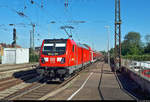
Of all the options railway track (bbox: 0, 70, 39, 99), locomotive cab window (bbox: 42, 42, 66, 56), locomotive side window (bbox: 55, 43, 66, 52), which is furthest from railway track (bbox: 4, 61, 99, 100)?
locomotive side window (bbox: 55, 43, 66, 52)

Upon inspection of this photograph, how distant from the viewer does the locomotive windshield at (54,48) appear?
13181 mm

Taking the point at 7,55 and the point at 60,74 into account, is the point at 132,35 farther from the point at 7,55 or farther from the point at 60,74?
the point at 60,74

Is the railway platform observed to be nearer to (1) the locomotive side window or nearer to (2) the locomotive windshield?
(2) the locomotive windshield

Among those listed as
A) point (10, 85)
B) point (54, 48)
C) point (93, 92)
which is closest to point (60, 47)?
point (54, 48)

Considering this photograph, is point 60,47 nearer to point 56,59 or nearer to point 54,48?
point 54,48

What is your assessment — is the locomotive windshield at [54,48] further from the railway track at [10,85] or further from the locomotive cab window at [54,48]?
the railway track at [10,85]

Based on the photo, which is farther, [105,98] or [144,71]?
[144,71]

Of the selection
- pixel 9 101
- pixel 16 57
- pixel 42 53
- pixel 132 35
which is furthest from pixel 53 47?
pixel 132 35

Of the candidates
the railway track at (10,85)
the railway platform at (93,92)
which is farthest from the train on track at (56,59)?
the railway track at (10,85)

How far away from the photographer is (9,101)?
25.8 ft

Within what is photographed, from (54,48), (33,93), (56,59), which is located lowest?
(33,93)

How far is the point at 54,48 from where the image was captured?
1340 centimetres

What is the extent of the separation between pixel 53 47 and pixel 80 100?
6.31 metres

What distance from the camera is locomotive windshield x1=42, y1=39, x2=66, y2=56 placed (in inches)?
519
